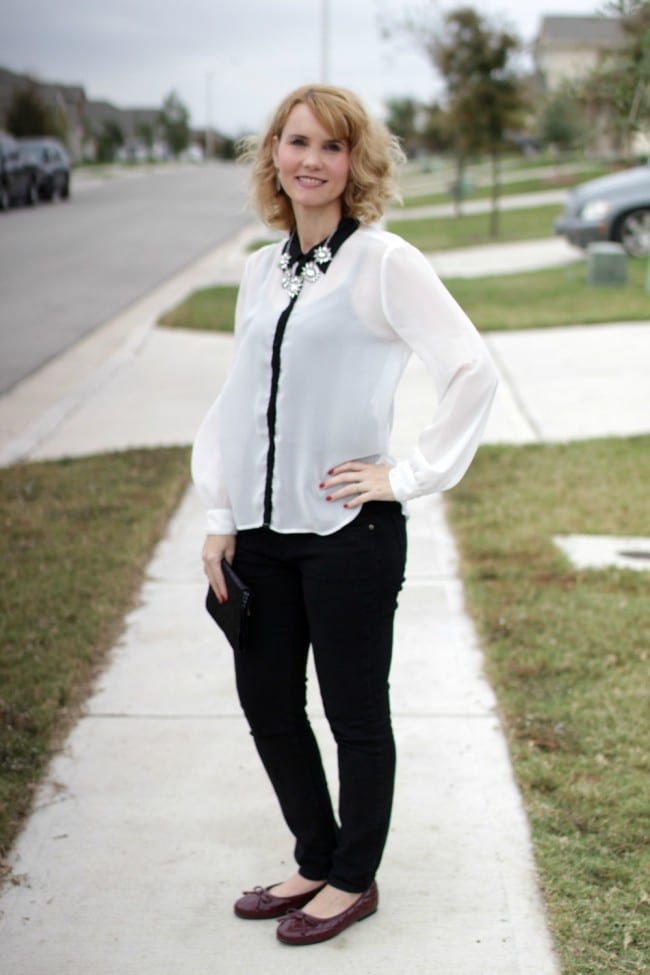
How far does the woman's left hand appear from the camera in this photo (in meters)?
2.48

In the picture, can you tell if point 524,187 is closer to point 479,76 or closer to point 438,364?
point 479,76

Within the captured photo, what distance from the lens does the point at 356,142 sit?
2.50m

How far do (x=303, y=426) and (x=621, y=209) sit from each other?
14.2 meters

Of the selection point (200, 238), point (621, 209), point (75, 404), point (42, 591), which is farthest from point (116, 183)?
point (42, 591)

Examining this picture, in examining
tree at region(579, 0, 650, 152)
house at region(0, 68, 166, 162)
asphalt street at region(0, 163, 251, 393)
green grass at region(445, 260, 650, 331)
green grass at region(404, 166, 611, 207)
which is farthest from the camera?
house at region(0, 68, 166, 162)

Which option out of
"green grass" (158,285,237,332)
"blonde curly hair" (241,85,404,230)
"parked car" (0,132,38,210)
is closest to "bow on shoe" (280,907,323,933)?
"blonde curly hair" (241,85,404,230)

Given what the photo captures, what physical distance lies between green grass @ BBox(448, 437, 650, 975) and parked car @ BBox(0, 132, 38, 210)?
27292mm

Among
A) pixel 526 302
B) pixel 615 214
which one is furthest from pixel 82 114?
pixel 526 302

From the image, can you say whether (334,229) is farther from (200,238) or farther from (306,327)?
(200,238)

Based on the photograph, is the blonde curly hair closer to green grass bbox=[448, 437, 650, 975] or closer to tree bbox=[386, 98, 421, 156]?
green grass bbox=[448, 437, 650, 975]

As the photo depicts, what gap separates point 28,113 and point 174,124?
5514cm

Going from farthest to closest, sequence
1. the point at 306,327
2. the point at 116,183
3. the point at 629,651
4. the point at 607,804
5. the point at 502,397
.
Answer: the point at 116,183 < the point at 502,397 < the point at 629,651 < the point at 607,804 < the point at 306,327

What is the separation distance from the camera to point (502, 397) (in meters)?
8.61

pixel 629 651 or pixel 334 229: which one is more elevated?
pixel 334 229
